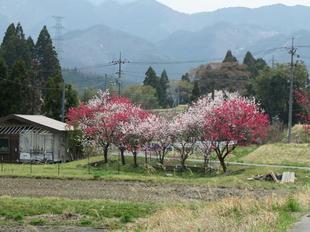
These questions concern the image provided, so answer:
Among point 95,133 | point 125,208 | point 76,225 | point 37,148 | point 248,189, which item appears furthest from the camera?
point 37,148

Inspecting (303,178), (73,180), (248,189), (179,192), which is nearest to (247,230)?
(179,192)

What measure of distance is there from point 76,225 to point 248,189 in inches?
452

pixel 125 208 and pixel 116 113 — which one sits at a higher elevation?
pixel 116 113

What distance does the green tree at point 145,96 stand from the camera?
3346 inches

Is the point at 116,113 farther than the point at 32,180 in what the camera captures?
Yes

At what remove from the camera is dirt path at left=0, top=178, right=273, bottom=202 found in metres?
19.7

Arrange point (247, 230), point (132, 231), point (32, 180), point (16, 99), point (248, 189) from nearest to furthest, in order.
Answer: point (247, 230), point (132, 231), point (248, 189), point (32, 180), point (16, 99)

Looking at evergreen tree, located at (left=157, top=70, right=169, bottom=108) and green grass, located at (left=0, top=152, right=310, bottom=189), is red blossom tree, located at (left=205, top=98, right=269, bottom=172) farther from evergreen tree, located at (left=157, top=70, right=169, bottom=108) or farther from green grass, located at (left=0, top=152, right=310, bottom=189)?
evergreen tree, located at (left=157, top=70, right=169, bottom=108)

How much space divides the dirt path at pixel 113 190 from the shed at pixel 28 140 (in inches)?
639

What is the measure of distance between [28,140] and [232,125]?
16431mm

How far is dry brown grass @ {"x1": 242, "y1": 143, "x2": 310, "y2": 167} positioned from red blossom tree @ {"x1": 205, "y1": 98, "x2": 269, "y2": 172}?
4439 millimetres

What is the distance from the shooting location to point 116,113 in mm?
39656

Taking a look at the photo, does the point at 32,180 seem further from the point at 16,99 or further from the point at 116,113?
the point at 16,99

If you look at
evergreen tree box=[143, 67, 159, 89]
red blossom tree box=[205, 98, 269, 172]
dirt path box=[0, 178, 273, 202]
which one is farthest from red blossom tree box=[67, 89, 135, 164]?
evergreen tree box=[143, 67, 159, 89]
